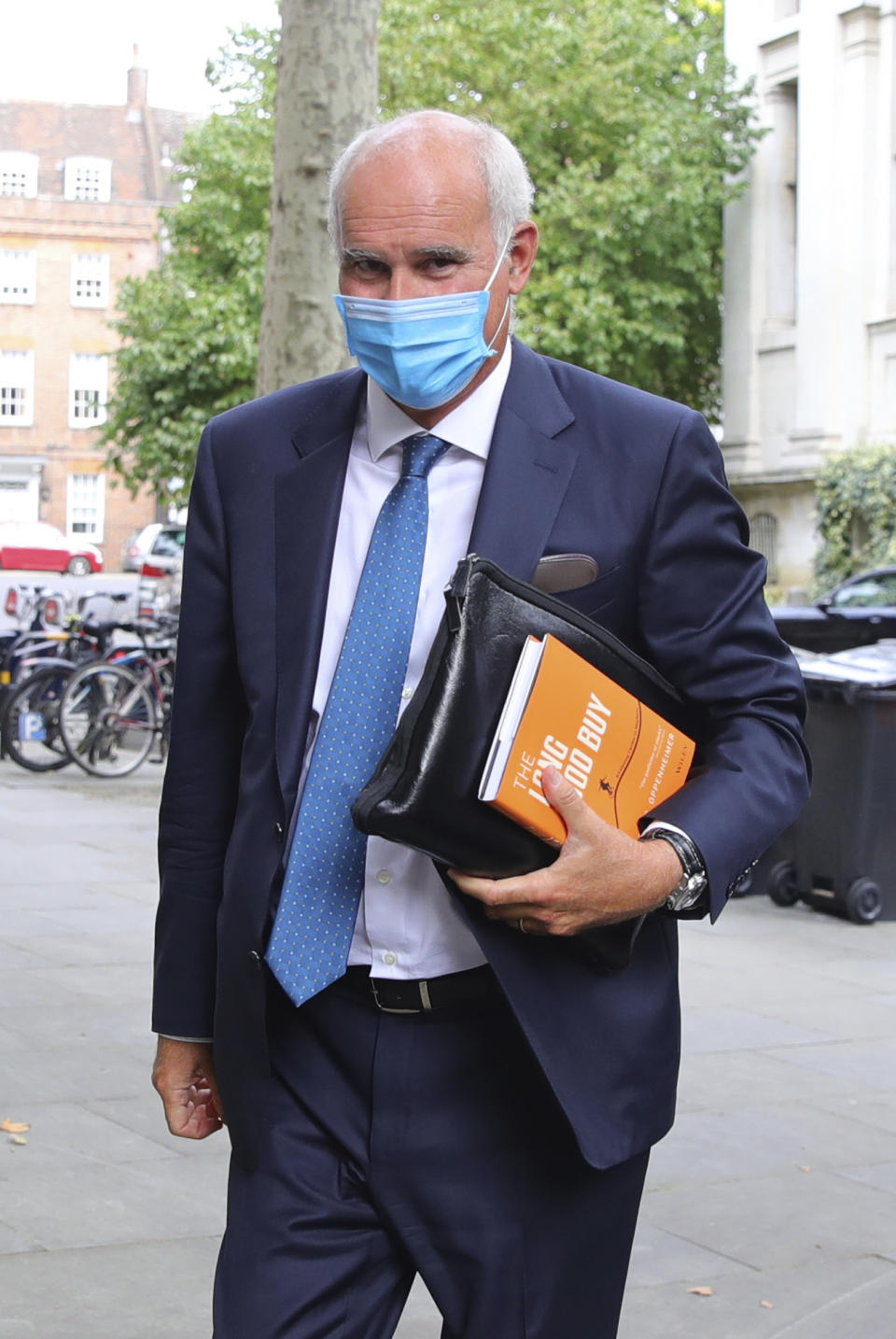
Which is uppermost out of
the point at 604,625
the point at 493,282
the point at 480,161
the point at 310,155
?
the point at 310,155

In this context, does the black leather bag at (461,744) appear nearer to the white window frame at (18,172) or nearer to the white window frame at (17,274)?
the white window frame at (17,274)

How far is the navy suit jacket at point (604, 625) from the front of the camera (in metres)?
2.25

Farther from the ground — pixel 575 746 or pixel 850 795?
pixel 575 746

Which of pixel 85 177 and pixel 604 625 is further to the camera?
pixel 85 177

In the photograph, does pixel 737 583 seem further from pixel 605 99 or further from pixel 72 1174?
pixel 605 99

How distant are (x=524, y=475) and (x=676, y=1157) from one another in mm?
3222

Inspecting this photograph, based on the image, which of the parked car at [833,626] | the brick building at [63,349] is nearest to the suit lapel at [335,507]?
the parked car at [833,626]

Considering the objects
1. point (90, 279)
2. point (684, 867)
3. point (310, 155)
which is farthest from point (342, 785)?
point (90, 279)

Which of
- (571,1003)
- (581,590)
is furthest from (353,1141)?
(581,590)

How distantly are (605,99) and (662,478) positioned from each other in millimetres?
29936

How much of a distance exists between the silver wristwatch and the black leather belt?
24 cm

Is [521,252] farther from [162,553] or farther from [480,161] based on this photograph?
[162,553]

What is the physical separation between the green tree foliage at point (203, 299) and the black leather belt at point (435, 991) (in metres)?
27.8

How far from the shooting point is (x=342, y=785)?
89.7 inches
